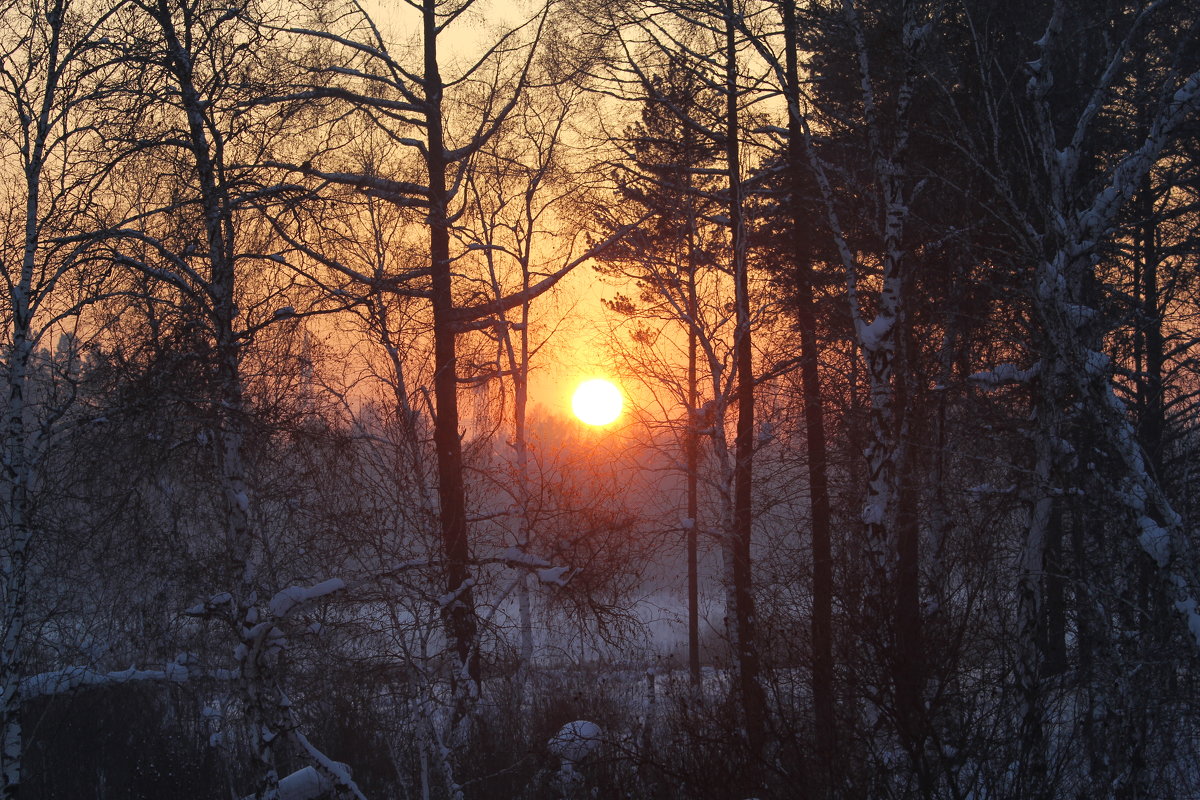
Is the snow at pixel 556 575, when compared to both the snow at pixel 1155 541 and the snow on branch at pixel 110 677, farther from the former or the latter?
the snow on branch at pixel 110 677

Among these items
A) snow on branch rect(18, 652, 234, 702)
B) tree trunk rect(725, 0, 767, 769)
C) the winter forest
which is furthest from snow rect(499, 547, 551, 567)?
snow on branch rect(18, 652, 234, 702)

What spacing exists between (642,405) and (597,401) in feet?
17.0

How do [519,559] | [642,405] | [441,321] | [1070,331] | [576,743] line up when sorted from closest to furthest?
1. [1070,331]
2. [519,559]
3. [576,743]
4. [441,321]
5. [642,405]

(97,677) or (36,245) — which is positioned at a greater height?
(36,245)

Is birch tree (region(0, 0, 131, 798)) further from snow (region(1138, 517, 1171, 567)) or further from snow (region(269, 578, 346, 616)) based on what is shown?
snow (region(1138, 517, 1171, 567))

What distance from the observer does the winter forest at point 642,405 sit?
6.90 metres

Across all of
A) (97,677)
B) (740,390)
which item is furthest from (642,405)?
(97,677)

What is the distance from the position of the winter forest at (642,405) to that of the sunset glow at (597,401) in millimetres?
1194

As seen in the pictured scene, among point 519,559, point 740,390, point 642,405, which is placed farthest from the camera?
point 642,405

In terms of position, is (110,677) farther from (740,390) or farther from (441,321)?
(740,390)

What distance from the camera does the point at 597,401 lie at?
20.4 meters

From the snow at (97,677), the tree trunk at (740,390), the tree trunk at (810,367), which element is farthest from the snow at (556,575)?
the snow at (97,677)

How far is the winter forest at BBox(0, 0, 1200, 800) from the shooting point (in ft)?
22.6

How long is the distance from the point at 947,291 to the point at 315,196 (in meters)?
8.47
